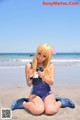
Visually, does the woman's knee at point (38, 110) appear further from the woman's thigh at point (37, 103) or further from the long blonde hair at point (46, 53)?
the long blonde hair at point (46, 53)

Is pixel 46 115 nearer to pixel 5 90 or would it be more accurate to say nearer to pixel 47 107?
pixel 47 107

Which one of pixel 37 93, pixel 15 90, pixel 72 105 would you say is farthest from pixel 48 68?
pixel 15 90

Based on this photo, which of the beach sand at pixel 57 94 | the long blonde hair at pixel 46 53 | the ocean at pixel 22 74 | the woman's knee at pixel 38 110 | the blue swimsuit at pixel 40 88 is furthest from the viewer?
the ocean at pixel 22 74

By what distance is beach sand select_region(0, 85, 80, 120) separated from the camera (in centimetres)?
432

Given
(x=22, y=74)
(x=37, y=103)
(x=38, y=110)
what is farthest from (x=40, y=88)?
(x=22, y=74)

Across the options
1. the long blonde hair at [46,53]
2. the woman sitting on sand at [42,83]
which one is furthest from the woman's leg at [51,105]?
the long blonde hair at [46,53]

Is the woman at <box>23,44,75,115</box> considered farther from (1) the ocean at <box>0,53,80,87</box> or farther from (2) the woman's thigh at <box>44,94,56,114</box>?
(1) the ocean at <box>0,53,80,87</box>

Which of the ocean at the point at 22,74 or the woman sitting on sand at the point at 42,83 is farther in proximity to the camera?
the ocean at the point at 22,74

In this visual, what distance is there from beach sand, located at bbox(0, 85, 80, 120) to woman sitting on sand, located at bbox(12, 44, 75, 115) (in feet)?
0.32

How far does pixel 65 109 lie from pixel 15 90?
196 cm

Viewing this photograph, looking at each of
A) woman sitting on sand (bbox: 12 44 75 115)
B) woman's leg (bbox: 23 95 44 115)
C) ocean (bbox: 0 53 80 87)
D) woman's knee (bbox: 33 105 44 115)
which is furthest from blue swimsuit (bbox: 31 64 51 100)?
ocean (bbox: 0 53 80 87)

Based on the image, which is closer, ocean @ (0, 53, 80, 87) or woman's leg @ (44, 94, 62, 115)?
woman's leg @ (44, 94, 62, 115)

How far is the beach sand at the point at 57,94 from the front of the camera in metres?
4.32

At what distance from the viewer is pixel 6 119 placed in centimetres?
412
